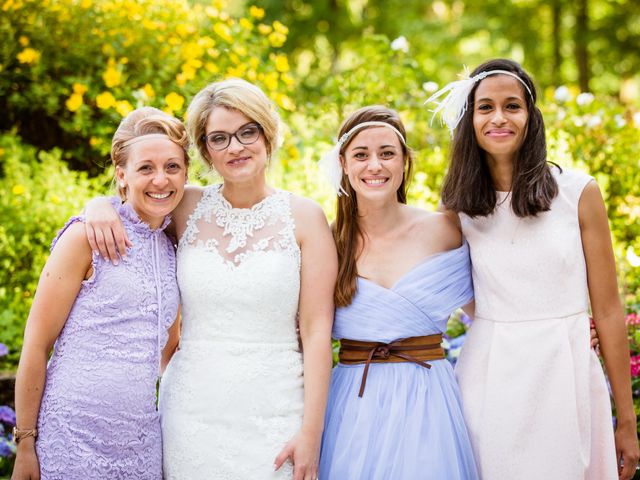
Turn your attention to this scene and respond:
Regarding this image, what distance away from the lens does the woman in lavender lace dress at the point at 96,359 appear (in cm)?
256

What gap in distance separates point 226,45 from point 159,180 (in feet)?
10.4

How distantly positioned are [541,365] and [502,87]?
1116mm

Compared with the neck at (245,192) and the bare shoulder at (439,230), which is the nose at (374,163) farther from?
the neck at (245,192)

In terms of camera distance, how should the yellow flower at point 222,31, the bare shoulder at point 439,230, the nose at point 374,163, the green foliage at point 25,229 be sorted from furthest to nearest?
1. the yellow flower at point 222,31
2. the green foliage at point 25,229
3. the bare shoulder at point 439,230
4. the nose at point 374,163

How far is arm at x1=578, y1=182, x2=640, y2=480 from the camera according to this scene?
110 inches

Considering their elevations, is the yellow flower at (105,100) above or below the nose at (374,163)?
above

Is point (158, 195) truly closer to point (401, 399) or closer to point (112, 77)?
point (401, 399)

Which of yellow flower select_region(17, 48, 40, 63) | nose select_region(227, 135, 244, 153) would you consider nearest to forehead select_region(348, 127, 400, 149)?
nose select_region(227, 135, 244, 153)

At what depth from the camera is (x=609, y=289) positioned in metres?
2.83

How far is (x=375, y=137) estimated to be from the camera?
296cm

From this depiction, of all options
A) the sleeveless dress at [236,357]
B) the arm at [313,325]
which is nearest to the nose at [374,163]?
the arm at [313,325]

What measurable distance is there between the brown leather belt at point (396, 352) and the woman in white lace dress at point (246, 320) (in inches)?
7.4

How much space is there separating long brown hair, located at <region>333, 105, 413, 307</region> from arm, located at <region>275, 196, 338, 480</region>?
99mm

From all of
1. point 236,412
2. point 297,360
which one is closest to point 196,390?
point 236,412
